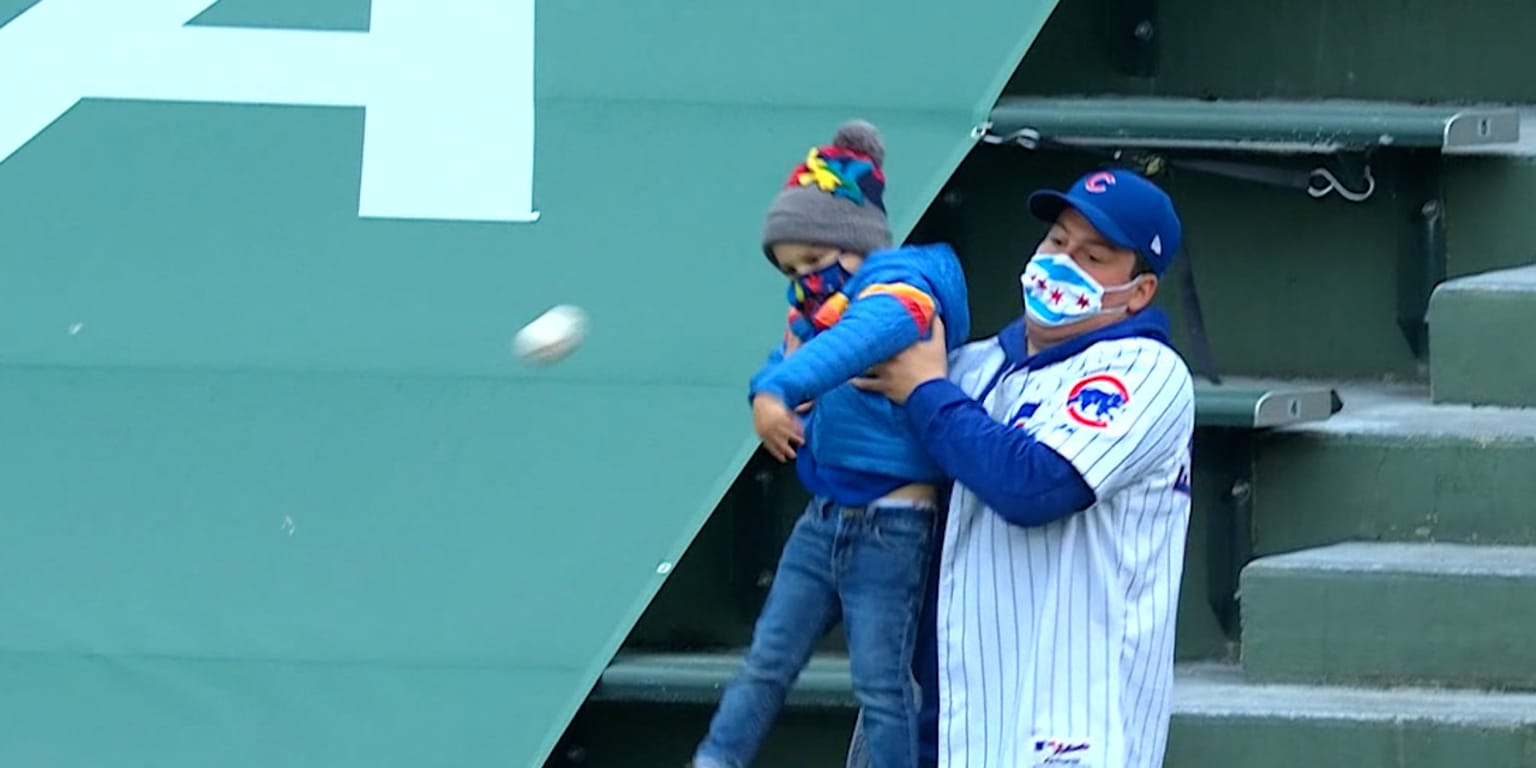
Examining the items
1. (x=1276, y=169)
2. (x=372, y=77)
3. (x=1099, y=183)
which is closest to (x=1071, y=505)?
(x=1099, y=183)

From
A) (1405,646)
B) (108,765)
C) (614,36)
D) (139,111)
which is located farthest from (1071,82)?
(108,765)

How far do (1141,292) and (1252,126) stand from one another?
1.47 metres

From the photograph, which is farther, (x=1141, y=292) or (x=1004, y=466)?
(x=1141, y=292)

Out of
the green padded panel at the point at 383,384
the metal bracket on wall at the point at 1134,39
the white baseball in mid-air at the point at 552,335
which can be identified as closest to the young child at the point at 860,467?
the white baseball in mid-air at the point at 552,335

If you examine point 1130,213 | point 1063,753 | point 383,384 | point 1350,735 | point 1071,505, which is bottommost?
point 1350,735

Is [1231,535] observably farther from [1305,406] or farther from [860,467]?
[860,467]

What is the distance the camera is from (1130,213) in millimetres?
3158

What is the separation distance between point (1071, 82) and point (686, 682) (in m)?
1.52

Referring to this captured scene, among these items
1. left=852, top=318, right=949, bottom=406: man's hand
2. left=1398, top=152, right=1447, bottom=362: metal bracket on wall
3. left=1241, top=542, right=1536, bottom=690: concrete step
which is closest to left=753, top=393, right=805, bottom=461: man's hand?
left=852, top=318, right=949, bottom=406: man's hand

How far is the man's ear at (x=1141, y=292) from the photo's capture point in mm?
3213

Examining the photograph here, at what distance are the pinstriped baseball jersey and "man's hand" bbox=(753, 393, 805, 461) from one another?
9.6 inches

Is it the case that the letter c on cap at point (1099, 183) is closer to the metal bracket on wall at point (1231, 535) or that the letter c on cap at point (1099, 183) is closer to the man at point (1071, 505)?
the man at point (1071, 505)

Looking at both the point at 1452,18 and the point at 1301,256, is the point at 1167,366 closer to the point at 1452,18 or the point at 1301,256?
the point at 1301,256

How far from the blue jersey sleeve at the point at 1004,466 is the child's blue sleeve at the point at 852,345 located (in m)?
0.12
